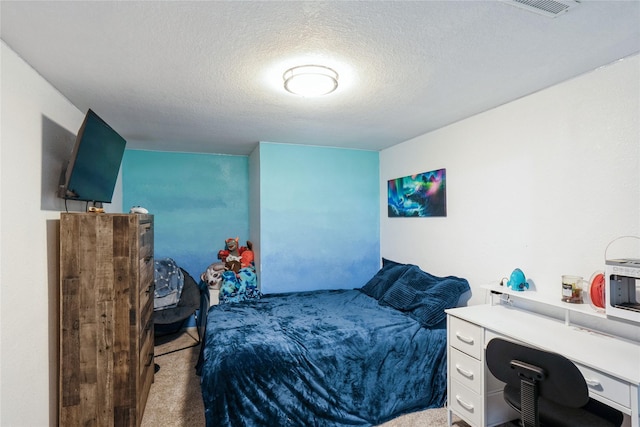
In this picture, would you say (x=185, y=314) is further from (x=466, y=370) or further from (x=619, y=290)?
(x=619, y=290)

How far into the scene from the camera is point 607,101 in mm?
1841

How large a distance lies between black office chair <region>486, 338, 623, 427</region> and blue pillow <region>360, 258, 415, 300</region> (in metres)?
1.74

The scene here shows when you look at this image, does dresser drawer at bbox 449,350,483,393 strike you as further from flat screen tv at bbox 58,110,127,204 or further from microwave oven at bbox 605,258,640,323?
flat screen tv at bbox 58,110,127,204

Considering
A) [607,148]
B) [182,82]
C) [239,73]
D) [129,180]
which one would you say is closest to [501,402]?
[607,148]

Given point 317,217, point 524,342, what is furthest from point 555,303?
point 317,217

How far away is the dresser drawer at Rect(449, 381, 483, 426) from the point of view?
6.64ft

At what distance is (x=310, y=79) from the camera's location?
1.88 metres

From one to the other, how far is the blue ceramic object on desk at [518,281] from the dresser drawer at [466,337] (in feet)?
1.54

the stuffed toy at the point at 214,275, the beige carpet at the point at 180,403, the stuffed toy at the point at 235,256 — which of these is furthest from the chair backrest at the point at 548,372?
the stuffed toy at the point at 214,275

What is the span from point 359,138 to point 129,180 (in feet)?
9.73

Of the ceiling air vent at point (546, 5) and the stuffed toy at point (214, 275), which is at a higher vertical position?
the ceiling air vent at point (546, 5)

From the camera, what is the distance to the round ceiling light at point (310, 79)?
1.84 meters

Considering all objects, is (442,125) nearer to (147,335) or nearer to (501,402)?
(501,402)

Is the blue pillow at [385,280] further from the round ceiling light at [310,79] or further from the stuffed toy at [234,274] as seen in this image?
the round ceiling light at [310,79]
